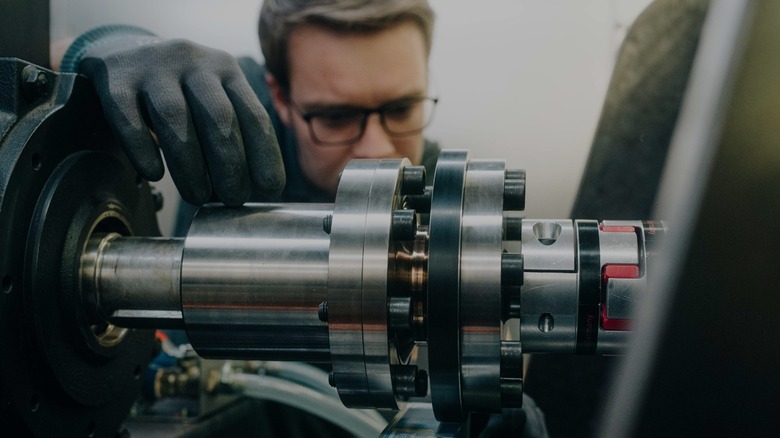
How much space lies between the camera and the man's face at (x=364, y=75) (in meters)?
1.22

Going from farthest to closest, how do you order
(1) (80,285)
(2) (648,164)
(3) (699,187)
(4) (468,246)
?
(2) (648,164), (1) (80,285), (4) (468,246), (3) (699,187)

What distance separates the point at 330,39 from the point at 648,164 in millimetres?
607

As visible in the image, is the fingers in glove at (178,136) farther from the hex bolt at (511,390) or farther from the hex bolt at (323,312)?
the hex bolt at (511,390)

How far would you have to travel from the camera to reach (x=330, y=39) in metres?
1.23

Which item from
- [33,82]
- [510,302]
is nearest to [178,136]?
[33,82]

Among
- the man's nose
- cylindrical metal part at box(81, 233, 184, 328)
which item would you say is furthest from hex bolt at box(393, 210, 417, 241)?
the man's nose

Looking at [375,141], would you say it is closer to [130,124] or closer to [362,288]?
[130,124]

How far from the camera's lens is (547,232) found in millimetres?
547

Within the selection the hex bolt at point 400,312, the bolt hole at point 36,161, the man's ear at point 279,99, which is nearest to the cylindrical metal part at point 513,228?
the hex bolt at point 400,312

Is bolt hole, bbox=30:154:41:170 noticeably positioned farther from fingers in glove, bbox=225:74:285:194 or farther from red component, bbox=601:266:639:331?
red component, bbox=601:266:639:331

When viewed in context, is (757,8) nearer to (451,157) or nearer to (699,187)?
(699,187)

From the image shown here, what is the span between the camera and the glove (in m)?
0.61

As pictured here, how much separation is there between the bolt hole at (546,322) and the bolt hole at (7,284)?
1.40 feet

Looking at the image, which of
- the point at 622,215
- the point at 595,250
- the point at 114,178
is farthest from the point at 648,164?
the point at 114,178
